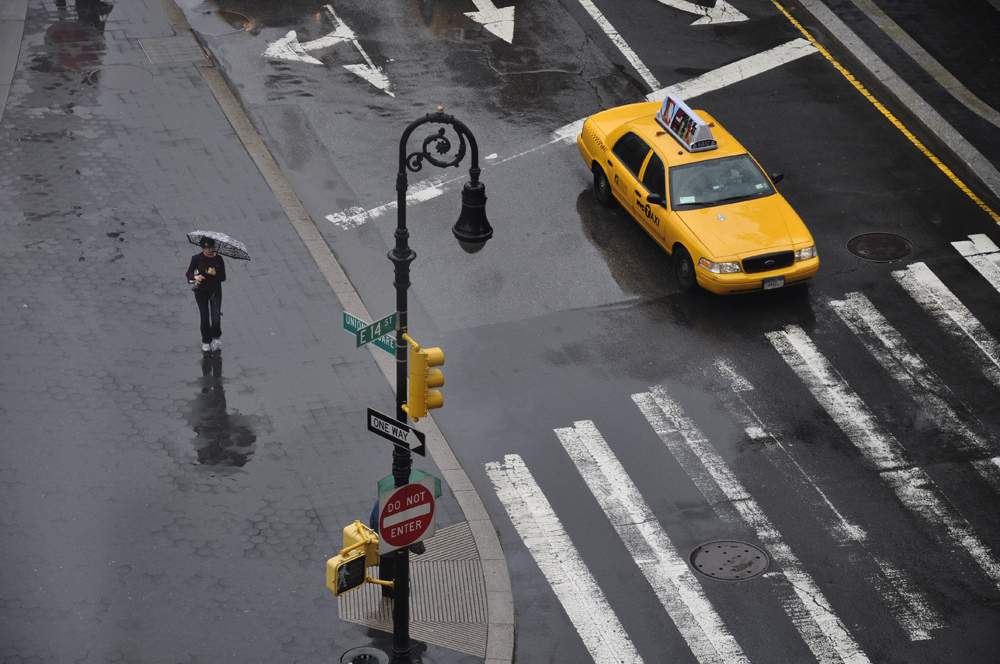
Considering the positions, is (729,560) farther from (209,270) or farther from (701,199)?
(209,270)

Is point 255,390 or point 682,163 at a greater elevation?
point 682,163

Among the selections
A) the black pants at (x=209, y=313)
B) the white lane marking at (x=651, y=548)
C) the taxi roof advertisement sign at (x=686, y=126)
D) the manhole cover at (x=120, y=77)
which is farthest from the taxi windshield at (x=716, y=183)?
the manhole cover at (x=120, y=77)

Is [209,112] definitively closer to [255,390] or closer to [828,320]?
[255,390]

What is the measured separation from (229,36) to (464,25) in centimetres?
495

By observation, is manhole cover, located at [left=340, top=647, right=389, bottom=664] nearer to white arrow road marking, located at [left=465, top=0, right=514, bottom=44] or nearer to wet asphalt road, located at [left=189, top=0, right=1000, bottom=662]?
wet asphalt road, located at [left=189, top=0, right=1000, bottom=662]

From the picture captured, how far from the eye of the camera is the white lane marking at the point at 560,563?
12391mm

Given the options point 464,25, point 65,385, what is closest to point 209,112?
point 464,25

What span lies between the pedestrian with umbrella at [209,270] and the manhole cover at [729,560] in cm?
702

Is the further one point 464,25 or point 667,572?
point 464,25

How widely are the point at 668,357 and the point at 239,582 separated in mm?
6821

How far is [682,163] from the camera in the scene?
1845 centimetres

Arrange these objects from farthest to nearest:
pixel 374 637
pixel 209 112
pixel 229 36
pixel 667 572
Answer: pixel 229 36
pixel 209 112
pixel 667 572
pixel 374 637

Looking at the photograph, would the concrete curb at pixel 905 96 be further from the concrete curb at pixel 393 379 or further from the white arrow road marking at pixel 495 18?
the concrete curb at pixel 393 379

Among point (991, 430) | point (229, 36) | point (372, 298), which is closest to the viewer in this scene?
point (991, 430)
